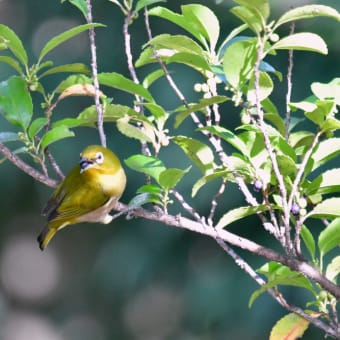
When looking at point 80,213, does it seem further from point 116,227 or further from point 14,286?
point 14,286

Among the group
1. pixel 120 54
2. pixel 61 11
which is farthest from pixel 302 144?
pixel 61 11

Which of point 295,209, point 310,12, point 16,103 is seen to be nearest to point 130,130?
point 16,103

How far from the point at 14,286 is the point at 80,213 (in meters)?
4.06

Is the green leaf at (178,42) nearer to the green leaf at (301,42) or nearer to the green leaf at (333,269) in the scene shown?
the green leaf at (301,42)

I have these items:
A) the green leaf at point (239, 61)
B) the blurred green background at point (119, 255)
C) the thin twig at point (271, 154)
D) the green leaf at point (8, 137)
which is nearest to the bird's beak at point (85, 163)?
the green leaf at point (8, 137)

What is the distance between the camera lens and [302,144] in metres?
1.96

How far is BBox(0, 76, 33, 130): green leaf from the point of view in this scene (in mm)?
1924

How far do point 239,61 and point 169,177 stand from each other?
294 millimetres

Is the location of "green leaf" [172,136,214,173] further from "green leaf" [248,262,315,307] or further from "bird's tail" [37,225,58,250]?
"bird's tail" [37,225,58,250]

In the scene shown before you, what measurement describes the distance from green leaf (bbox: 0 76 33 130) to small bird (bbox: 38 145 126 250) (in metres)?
0.27

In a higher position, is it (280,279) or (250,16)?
(250,16)

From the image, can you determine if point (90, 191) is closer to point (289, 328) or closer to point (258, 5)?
point (289, 328)

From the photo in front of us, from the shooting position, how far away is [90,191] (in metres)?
2.28

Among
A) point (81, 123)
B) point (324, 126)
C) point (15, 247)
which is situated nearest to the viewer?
point (324, 126)
